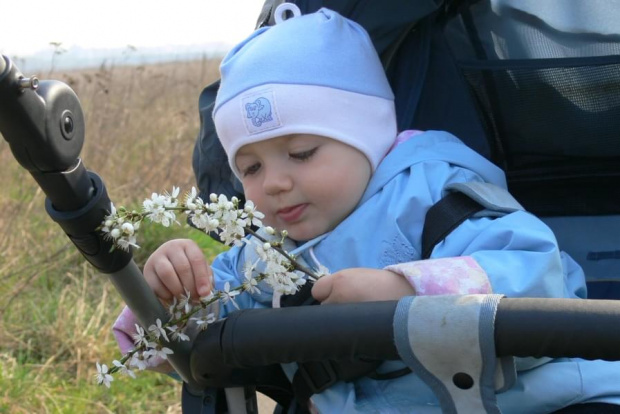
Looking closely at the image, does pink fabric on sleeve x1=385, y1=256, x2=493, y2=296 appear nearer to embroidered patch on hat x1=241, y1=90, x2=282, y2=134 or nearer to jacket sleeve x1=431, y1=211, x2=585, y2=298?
jacket sleeve x1=431, y1=211, x2=585, y2=298

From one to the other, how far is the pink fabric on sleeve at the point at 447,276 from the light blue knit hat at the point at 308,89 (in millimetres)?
478

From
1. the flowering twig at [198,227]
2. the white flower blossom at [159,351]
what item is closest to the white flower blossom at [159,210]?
the flowering twig at [198,227]

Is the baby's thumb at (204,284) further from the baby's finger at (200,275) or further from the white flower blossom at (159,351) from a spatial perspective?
the white flower blossom at (159,351)

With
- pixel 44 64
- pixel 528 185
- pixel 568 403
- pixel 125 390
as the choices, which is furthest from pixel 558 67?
pixel 44 64

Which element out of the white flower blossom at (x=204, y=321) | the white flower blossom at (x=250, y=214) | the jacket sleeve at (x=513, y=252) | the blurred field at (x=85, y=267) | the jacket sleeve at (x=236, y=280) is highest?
the white flower blossom at (x=250, y=214)

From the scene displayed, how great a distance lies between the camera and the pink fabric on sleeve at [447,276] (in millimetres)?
1530

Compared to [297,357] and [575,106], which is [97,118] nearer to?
[575,106]

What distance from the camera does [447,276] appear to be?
154 centimetres

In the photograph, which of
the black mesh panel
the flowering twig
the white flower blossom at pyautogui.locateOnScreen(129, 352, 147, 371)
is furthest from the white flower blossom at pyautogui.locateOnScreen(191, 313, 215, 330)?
the black mesh panel

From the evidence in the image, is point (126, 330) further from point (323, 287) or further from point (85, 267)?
point (85, 267)

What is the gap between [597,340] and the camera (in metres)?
1.14

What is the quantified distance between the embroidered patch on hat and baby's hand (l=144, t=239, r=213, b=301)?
299mm

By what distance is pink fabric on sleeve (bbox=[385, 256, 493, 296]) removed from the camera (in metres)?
1.53

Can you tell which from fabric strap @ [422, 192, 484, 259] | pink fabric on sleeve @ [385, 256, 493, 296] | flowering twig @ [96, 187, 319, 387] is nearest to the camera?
flowering twig @ [96, 187, 319, 387]
